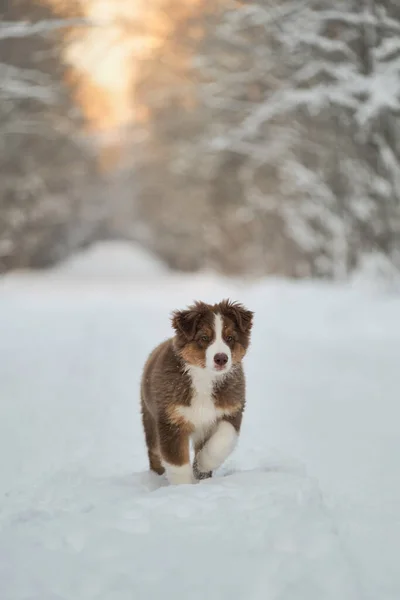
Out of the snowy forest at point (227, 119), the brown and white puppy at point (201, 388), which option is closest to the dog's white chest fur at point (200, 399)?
the brown and white puppy at point (201, 388)

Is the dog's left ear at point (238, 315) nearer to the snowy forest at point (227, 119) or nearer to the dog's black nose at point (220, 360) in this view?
the dog's black nose at point (220, 360)

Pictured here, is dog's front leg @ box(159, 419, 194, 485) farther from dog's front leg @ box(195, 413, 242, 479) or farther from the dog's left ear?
the dog's left ear

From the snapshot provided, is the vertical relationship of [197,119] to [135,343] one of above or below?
above

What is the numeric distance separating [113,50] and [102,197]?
5579 cm

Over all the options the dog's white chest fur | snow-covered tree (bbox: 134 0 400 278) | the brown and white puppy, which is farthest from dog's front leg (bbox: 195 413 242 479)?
snow-covered tree (bbox: 134 0 400 278)

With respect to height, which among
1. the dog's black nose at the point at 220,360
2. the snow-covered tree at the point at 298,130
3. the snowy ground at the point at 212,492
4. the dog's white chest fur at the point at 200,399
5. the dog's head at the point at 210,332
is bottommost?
the snowy ground at the point at 212,492

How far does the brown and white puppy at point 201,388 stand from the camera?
4785mm

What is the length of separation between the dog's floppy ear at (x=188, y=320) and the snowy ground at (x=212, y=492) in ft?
2.84

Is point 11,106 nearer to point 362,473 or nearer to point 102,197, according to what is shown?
point 362,473

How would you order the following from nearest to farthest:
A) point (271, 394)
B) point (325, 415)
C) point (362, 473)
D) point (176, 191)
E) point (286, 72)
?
point (362, 473), point (325, 415), point (271, 394), point (286, 72), point (176, 191)

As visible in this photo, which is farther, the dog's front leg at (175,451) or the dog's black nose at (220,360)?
the dog's front leg at (175,451)

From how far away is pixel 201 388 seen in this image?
194 inches

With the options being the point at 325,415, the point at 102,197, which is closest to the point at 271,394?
the point at 325,415

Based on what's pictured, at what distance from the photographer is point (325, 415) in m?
7.81
